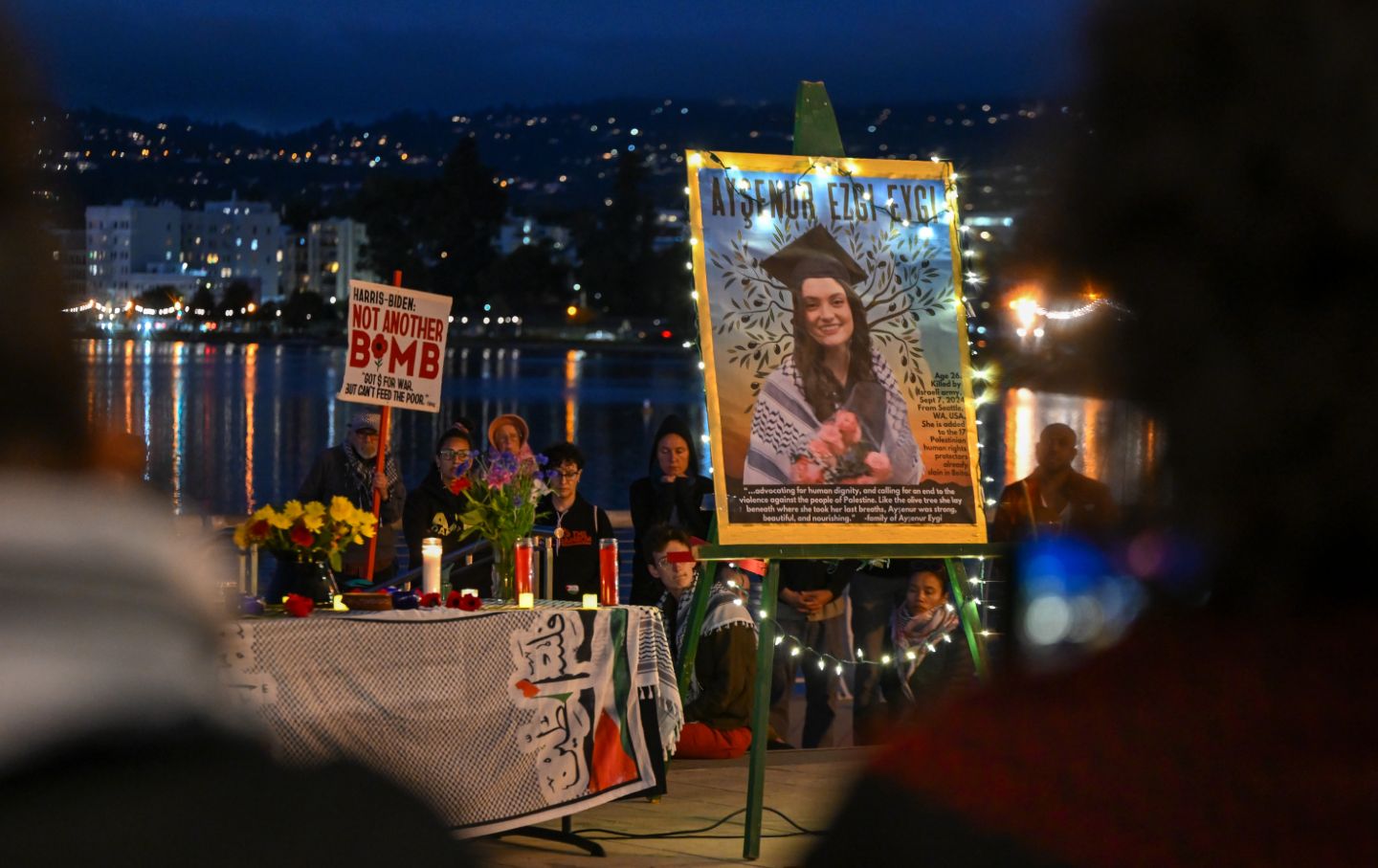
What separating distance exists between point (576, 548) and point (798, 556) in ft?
→ 6.25

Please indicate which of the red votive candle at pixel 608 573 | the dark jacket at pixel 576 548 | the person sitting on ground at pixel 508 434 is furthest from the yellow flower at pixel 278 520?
the person sitting on ground at pixel 508 434

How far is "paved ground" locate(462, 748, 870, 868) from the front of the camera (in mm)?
4984

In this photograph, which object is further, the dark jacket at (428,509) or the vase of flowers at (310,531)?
the dark jacket at (428,509)

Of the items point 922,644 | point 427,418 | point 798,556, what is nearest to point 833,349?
point 798,556

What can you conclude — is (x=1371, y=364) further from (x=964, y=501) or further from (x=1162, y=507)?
(x=964, y=501)

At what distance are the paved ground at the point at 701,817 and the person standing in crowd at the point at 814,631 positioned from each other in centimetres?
29

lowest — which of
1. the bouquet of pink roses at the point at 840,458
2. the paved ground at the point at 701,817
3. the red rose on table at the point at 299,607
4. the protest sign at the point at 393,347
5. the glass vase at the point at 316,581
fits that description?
the paved ground at the point at 701,817

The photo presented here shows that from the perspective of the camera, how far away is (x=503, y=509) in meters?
5.44

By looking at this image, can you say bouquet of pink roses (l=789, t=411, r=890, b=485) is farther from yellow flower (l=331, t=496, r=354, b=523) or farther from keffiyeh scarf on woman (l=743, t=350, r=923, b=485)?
yellow flower (l=331, t=496, r=354, b=523)

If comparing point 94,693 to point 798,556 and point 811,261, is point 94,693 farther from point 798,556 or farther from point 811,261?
point 811,261

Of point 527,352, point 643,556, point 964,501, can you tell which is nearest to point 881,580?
point 643,556

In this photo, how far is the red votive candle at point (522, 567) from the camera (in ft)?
17.2

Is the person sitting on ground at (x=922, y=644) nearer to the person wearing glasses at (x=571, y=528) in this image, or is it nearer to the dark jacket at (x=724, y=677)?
the dark jacket at (x=724, y=677)

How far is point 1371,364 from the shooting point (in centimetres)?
77
